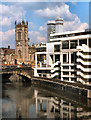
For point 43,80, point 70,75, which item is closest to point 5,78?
point 43,80

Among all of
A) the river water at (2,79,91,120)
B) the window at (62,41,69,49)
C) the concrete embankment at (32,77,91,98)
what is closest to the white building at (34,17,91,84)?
the window at (62,41,69,49)

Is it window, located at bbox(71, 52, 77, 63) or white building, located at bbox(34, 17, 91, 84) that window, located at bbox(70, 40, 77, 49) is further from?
window, located at bbox(71, 52, 77, 63)

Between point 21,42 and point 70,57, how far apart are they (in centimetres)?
7292

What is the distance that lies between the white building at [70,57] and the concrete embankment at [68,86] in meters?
2.13

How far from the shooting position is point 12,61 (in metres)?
127

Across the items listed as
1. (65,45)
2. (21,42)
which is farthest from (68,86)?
(21,42)

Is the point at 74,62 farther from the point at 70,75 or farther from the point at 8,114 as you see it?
the point at 8,114

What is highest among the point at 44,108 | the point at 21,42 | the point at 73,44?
the point at 21,42

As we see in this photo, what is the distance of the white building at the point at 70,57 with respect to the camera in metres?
48.2

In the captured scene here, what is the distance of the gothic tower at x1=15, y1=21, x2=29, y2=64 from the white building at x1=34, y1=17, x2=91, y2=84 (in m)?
52.9

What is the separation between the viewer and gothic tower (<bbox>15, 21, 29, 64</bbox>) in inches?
4949

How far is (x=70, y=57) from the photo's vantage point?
5672 cm

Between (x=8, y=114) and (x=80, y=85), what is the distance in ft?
59.8

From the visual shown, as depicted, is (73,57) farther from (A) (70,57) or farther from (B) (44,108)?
(B) (44,108)
